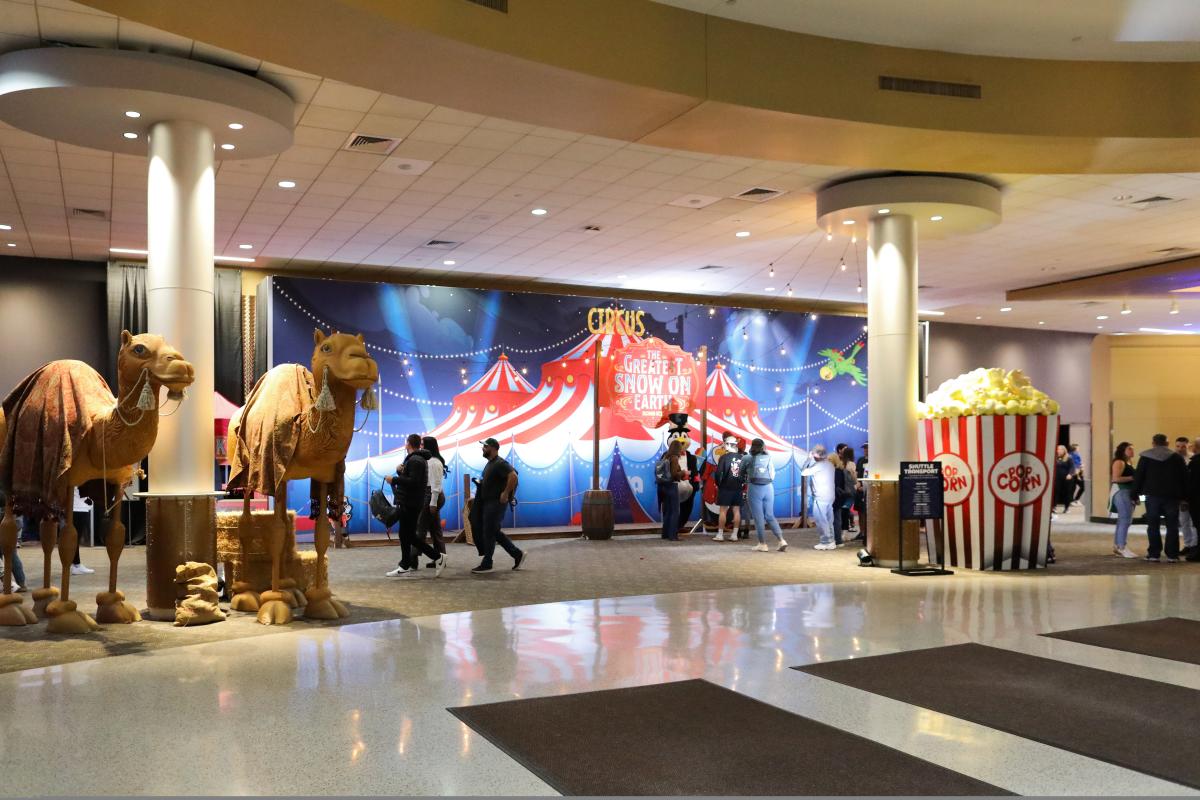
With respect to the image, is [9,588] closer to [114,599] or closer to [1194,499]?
[114,599]

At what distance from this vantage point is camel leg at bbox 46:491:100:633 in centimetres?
660

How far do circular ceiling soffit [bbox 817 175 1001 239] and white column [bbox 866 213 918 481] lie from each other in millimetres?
268

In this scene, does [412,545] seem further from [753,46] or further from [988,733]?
[988,733]

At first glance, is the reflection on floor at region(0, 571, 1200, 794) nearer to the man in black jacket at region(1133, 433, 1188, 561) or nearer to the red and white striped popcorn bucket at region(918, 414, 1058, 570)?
the red and white striped popcorn bucket at region(918, 414, 1058, 570)

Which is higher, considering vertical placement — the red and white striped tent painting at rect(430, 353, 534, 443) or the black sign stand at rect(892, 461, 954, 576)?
the red and white striped tent painting at rect(430, 353, 534, 443)

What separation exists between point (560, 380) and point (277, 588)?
9.04 m

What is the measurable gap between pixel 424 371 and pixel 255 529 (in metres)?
7.32

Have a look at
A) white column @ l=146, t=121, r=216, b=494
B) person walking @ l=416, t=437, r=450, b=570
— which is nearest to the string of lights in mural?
person walking @ l=416, t=437, r=450, b=570

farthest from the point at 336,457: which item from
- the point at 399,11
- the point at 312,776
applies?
the point at 312,776

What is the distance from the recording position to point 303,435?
282 inches

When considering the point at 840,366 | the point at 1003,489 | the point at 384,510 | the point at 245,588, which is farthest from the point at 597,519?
the point at 245,588

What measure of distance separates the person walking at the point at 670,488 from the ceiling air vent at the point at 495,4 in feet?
28.2

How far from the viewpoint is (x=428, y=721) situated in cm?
434

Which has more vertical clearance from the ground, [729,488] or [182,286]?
[182,286]
